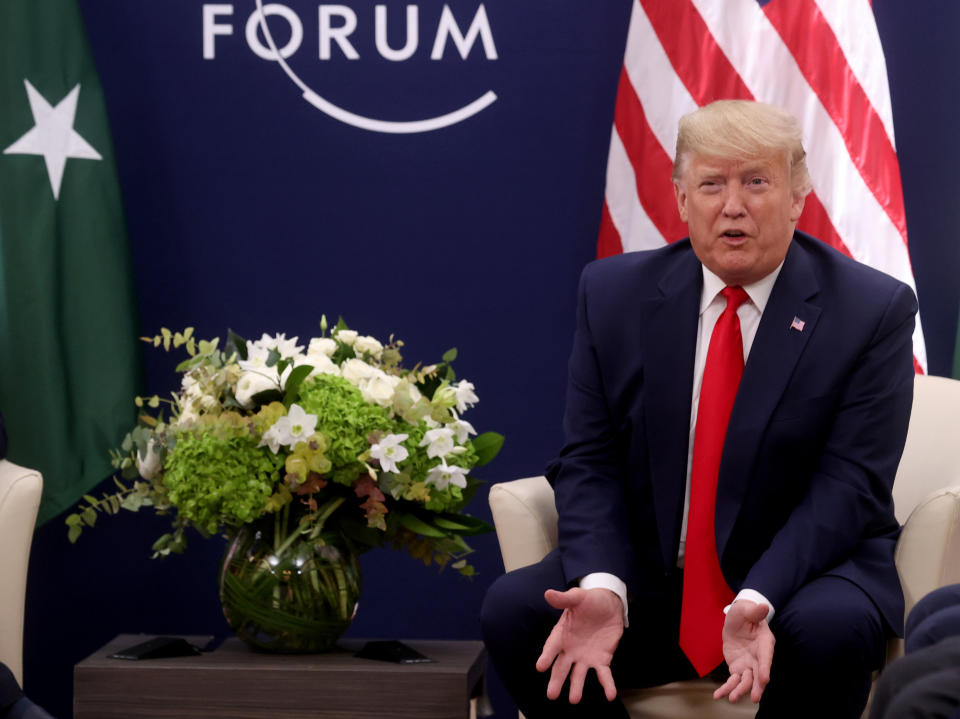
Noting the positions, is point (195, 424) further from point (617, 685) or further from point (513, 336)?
point (513, 336)

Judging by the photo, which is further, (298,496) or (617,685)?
(298,496)

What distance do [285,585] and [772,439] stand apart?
0.97 m

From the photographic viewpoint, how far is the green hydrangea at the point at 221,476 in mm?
2336

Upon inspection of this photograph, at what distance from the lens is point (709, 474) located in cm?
231

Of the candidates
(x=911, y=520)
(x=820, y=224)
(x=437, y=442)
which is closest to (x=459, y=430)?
(x=437, y=442)

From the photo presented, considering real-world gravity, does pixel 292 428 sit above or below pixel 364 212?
below

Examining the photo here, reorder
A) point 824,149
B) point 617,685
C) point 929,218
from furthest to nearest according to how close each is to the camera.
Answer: point 929,218
point 824,149
point 617,685

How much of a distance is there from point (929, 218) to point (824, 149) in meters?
0.50

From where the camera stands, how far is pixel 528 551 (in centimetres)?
244

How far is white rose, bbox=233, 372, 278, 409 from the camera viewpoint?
240 cm

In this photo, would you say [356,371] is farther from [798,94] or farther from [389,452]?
[798,94]

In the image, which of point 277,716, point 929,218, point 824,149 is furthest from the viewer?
point 929,218

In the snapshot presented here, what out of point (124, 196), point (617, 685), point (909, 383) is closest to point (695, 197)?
point (909, 383)

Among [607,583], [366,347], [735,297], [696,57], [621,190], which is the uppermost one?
[696,57]
